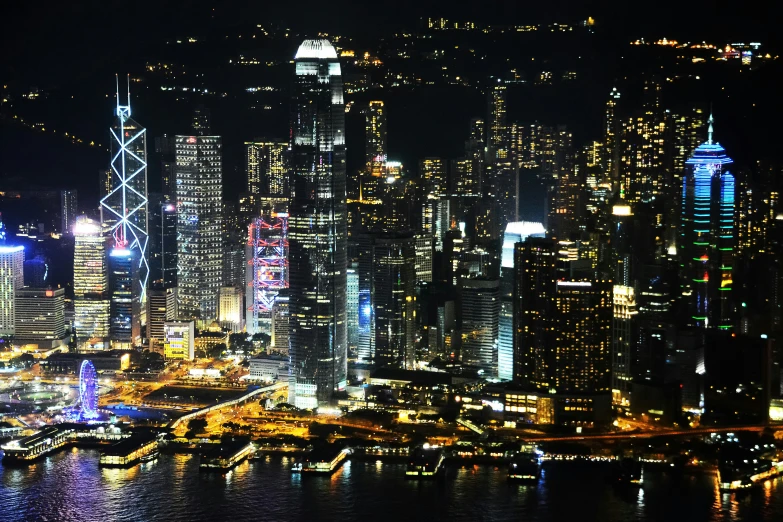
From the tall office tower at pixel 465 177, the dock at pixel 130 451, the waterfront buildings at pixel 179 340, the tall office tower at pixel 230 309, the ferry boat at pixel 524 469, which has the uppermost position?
the tall office tower at pixel 465 177

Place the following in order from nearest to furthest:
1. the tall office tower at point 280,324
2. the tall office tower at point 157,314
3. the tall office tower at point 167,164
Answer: the tall office tower at point 280,324, the tall office tower at point 157,314, the tall office tower at point 167,164

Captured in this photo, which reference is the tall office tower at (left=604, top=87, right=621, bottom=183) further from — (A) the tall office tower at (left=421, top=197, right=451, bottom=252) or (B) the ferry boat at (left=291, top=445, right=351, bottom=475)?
(B) the ferry boat at (left=291, top=445, right=351, bottom=475)

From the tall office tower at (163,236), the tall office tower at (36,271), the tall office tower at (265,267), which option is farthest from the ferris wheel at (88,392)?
the tall office tower at (163,236)

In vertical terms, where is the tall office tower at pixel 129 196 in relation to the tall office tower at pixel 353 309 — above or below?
above

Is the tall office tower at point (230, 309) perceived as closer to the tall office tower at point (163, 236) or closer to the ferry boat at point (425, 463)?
the tall office tower at point (163, 236)

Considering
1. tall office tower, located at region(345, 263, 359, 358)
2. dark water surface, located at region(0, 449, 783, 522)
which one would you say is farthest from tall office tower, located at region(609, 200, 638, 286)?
dark water surface, located at region(0, 449, 783, 522)

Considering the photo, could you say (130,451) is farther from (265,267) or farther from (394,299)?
(265,267)

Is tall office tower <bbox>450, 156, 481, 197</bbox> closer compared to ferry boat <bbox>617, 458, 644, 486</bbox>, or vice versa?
ferry boat <bbox>617, 458, 644, 486</bbox>
